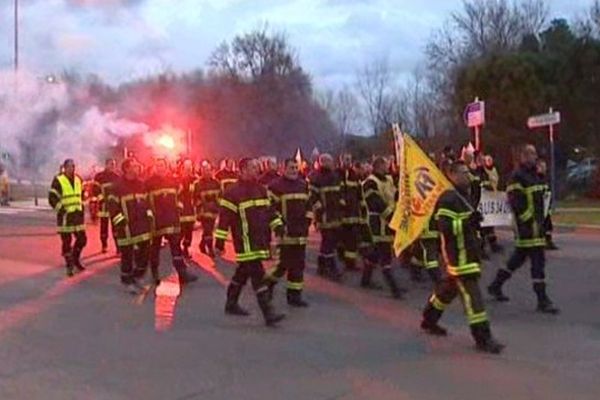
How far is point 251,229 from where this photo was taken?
1238 cm

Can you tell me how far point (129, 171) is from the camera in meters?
15.3

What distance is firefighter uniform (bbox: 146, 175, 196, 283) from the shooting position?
51.6 feet

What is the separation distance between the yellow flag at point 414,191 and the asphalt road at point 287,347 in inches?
40.1

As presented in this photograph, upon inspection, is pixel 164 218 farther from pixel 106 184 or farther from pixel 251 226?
pixel 251 226

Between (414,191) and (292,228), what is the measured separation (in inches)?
89.7

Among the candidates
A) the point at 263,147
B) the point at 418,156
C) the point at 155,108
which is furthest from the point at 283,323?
the point at 263,147

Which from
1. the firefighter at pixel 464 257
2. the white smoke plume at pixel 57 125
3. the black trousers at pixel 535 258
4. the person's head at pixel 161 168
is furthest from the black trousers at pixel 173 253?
the white smoke plume at pixel 57 125

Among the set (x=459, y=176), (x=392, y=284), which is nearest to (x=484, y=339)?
(x=459, y=176)

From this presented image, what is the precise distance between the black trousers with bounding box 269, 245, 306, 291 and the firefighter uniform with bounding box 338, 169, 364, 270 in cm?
314

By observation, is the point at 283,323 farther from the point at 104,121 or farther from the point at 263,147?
the point at 263,147

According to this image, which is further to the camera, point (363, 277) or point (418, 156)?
point (363, 277)

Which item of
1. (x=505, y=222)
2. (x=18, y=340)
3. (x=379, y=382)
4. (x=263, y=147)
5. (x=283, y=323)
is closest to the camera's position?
(x=379, y=382)

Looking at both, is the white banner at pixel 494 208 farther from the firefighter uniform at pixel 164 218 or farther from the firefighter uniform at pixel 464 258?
the firefighter uniform at pixel 464 258

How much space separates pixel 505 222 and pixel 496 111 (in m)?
21.8
